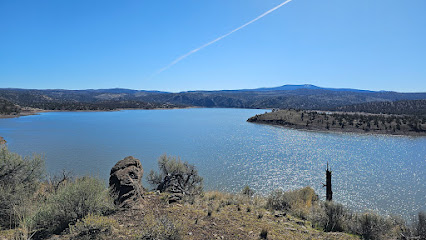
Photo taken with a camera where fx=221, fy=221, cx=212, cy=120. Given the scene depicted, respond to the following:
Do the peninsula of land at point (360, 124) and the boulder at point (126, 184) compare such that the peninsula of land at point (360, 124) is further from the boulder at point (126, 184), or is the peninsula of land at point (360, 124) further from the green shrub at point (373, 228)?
the boulder at point (126, 184)

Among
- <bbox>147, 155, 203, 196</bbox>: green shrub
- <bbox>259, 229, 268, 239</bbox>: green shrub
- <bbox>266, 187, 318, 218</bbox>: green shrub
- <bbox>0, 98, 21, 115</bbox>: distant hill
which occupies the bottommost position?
<bbox>266, 187, 318, 218</bbox>: green shrub

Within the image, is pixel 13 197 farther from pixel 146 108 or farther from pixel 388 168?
pixel 146 108

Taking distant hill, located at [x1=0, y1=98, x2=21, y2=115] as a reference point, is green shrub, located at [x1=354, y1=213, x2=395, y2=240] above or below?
below

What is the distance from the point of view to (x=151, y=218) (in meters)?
6.60

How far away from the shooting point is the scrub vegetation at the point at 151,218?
546 centimetres

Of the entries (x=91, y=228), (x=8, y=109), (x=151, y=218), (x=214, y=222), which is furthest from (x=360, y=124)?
(x=8, y=109)

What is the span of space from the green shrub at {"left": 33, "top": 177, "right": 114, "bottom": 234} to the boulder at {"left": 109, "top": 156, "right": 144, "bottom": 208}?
1.09 metres

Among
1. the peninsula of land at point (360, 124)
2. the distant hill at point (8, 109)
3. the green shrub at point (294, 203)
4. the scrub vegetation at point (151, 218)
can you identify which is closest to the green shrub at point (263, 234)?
the scrub vegetation at point (151, 218)

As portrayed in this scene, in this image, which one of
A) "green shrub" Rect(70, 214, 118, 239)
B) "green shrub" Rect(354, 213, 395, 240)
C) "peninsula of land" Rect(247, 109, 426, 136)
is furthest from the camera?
"peninsula of land" Rect(247, 109, 426, 136)

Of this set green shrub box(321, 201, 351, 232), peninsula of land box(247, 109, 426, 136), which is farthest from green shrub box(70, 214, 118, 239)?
peninsula of land box(247, 109, 426, 136)

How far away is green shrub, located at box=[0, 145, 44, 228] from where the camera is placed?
6.10 metres

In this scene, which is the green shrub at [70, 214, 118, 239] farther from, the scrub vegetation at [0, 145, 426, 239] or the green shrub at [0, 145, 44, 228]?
the green shrub at [0, 145, 44, 228]

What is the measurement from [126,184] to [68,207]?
2.27 m

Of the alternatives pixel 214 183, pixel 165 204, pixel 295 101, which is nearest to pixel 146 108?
pixel 295 101
